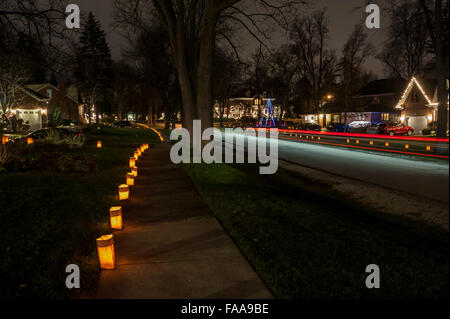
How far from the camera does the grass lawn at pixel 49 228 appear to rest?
4352mm

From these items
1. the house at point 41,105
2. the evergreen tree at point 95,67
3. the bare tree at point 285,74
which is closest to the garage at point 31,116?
the house at point 41,105

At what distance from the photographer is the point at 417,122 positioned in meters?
42.4

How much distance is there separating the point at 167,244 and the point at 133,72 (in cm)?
4226

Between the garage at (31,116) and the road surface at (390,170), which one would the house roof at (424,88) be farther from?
the garage at (31,116)

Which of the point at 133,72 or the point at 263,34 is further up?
the point at 133,72

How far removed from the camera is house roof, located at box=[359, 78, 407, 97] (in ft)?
206

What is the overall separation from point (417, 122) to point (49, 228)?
44771 mm

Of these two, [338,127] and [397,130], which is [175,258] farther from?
[338,127]

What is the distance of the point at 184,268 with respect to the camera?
4.72 meters

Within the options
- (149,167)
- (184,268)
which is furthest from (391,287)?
(149,167)

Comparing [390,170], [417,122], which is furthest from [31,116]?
[417,122]

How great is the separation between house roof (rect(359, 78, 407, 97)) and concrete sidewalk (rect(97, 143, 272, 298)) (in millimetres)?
63550
